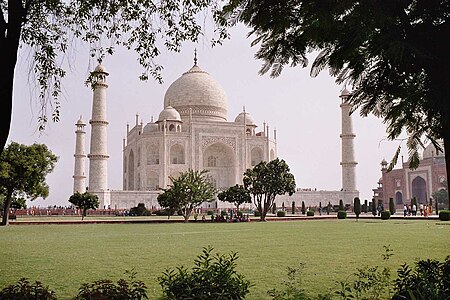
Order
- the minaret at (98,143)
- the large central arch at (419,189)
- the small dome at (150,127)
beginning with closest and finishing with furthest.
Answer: the minaret at (98,143) → the small dome at (150,127) → the large central arch at (419,189)

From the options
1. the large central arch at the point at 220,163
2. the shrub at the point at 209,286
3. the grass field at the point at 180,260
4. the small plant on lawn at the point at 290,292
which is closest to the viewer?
the shrub at the point at 209,286

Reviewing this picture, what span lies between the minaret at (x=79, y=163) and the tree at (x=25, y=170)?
2134 cm

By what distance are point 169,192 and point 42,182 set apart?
21.3 ft

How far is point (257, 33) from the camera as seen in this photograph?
3889 millimetres

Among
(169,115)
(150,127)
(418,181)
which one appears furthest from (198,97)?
(418,181)

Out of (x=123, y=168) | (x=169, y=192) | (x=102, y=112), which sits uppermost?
(x=102, y=112)

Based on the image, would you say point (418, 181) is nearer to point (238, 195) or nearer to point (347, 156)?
point (347, 156)

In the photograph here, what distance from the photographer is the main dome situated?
1949 inches

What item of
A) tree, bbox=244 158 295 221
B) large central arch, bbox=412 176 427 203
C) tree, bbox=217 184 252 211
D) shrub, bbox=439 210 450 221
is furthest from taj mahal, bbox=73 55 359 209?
shrub, bbox=439 210 450 221

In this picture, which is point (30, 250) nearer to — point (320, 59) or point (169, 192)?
point (320, 59)

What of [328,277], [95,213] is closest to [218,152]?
[95,213]

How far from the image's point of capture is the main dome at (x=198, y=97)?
49500mm

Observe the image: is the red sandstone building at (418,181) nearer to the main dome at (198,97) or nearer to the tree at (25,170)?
the main dome at (198,97)

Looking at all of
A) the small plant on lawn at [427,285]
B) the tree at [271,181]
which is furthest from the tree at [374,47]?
the tree at [271,181]
